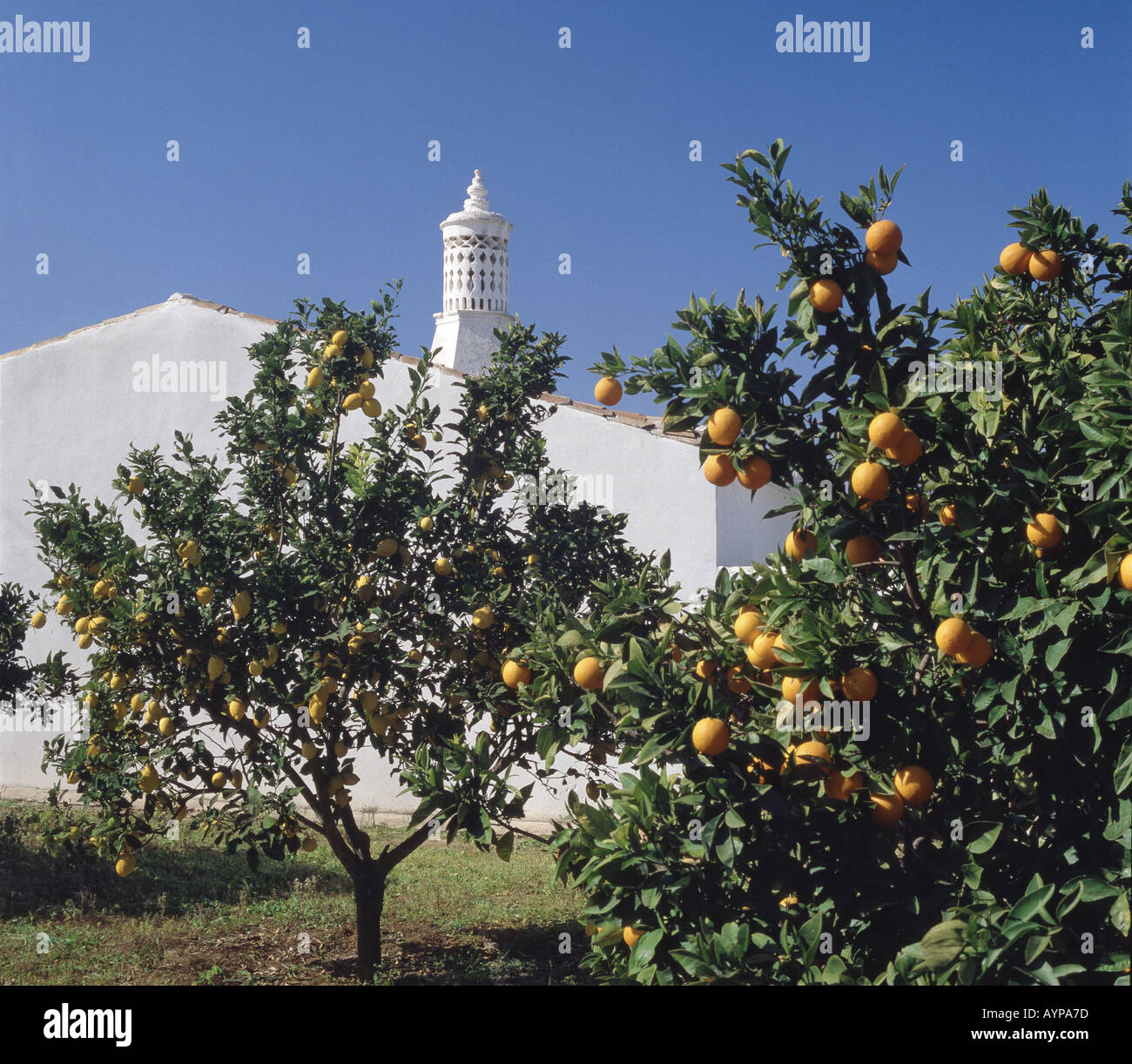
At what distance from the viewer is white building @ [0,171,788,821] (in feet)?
30.5

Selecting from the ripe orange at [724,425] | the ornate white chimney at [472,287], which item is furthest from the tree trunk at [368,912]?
the ornate white chimney at [472,287]

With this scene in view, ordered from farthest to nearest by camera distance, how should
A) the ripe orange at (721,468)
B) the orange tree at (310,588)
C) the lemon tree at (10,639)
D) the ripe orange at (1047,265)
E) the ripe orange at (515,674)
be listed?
the lemon tree at (10,639)
the orange tree at (310,588)
the ripe orange at (515,674)
the ripe orange at (1047,265)
the ripe orange at (721,468)

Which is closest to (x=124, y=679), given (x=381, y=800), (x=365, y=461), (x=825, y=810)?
(x=365, y=461)

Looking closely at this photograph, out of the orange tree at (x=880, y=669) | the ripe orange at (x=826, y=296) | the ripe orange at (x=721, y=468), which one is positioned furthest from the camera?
the ripe orange at (x=721, y=468)

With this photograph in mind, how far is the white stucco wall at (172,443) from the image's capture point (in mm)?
8953

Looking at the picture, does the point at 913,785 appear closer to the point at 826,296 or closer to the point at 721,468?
the point at 721,468

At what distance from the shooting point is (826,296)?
2.81 m

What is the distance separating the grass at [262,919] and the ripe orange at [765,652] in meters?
3.38

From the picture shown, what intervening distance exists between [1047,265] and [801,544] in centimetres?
119

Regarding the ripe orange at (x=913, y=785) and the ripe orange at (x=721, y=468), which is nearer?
the ripe orange at (x=913, y=785)

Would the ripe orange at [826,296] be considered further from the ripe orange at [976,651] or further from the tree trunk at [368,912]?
the tree trunk at [368,912]

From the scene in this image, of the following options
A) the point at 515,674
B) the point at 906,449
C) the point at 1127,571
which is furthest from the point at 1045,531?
the point at 515,674

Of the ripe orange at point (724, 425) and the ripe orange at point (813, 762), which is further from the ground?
the ripe orange at point (724, 425)

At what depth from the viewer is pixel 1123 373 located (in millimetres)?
2457
